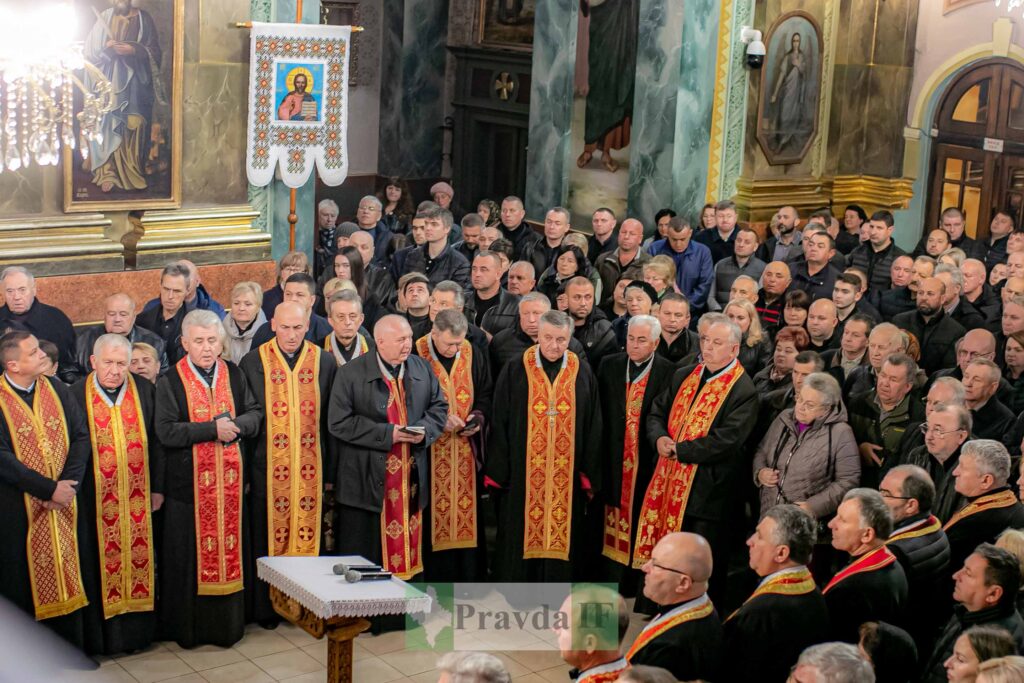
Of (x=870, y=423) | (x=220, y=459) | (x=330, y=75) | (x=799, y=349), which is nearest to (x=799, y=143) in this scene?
(x=330, y=75)

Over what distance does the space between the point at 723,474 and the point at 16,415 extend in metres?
3.77

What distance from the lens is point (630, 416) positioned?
7.31 m

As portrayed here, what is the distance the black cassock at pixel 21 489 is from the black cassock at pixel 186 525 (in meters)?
0.42

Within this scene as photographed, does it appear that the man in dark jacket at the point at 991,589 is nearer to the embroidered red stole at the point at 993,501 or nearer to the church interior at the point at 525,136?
the embroidered red stole at the point at 993,501

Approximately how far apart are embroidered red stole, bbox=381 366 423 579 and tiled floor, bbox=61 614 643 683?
455 millimetres

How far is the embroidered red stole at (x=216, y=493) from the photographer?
648 centimetres

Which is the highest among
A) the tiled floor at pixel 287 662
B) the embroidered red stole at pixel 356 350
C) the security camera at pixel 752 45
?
the security camera at pixel 752 45

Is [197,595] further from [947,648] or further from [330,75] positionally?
[330,75]

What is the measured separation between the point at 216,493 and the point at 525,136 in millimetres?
11192

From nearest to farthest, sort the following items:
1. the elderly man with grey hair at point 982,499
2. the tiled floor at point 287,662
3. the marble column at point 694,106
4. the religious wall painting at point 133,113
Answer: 1. the elderly man with grey hair at point 982,499
2. the tiled floor at point 287,662
3. the religious wall painting at point 133,113
4. the marble column at point 694,106

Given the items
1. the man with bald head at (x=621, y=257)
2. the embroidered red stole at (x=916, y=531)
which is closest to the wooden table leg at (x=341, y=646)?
the embroidered red stole at (x=916, y=531)

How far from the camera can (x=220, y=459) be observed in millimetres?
6551

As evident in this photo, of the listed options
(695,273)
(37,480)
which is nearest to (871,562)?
(37,480)

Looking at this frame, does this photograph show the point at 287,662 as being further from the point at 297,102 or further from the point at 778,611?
the point at 297,102
